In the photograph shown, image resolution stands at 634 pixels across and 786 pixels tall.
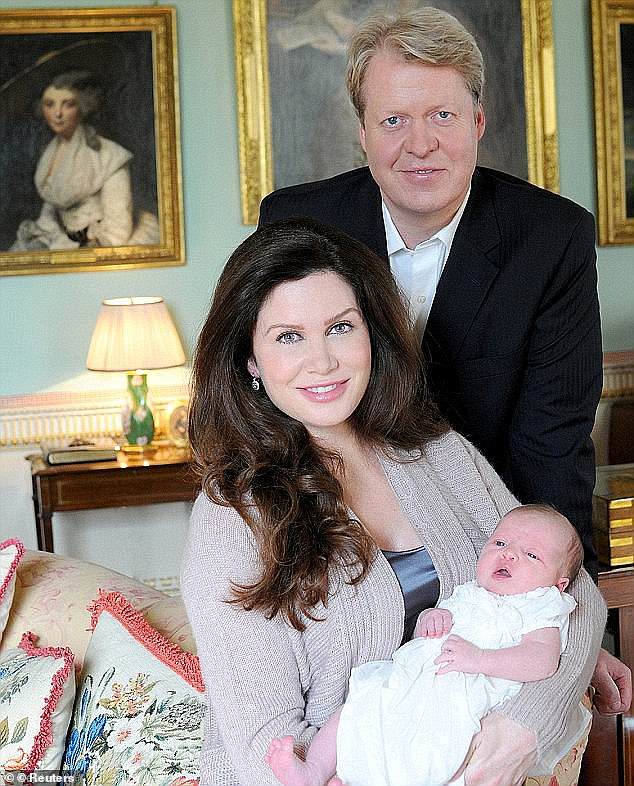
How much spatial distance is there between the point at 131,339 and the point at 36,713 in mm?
2448

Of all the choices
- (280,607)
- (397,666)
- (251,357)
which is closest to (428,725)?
(397,666)

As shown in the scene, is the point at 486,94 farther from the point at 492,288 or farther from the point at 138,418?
the point at 492,288

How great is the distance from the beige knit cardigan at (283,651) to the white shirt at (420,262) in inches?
24.4

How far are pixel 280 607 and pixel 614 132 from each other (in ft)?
12.7

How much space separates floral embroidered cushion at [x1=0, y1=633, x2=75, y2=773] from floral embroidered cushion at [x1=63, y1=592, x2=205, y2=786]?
0.04 metres

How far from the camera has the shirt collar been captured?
2453 millimetres

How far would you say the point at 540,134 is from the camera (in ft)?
16.6

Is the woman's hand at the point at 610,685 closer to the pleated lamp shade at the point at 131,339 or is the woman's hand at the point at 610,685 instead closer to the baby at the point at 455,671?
the baby at the point at 455,671

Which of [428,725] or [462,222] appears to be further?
[462,222]

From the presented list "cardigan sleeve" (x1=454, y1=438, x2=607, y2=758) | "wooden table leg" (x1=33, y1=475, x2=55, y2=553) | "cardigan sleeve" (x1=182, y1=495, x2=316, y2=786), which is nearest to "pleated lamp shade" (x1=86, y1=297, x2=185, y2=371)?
"wooden table leg" (x1=33, y1=475, x2=55, y2=553)

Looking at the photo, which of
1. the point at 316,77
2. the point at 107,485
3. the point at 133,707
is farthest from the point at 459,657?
the point at 316,77

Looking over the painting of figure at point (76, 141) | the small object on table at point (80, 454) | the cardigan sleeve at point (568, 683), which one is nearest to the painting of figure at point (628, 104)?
the painting of figure at point (76, 141)

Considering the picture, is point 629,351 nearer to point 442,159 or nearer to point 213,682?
point 442,159

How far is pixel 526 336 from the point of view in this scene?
245 centimetres
